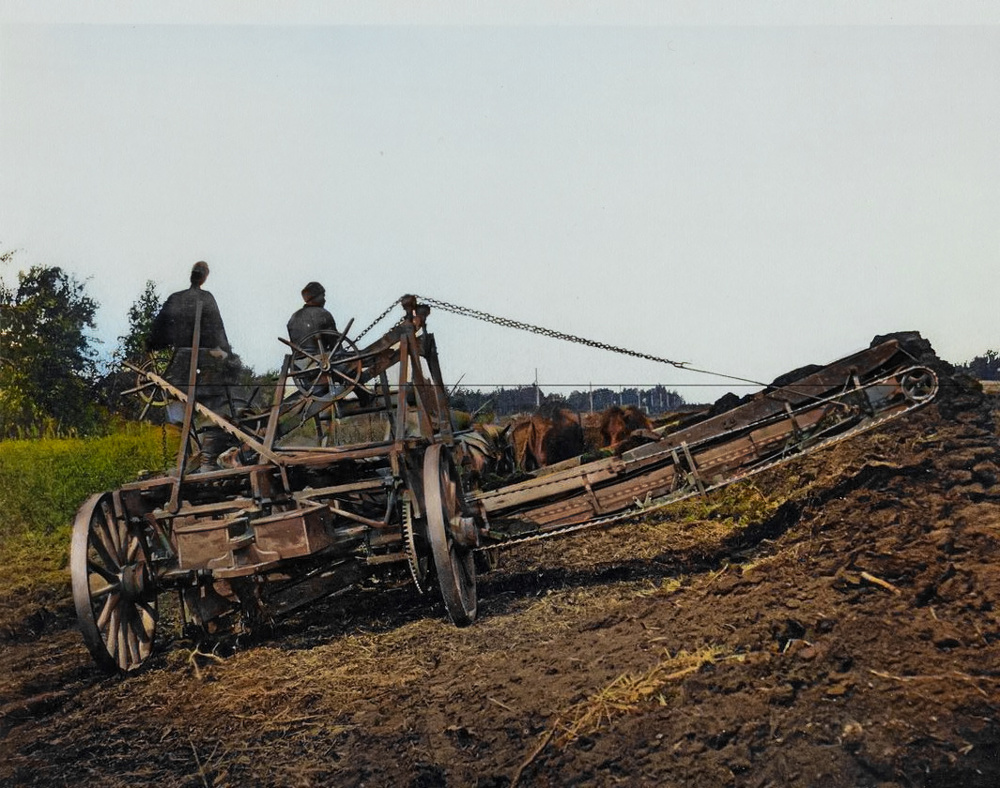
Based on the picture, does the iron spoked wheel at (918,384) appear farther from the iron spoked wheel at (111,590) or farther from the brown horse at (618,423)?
the brown horse at (618,423)

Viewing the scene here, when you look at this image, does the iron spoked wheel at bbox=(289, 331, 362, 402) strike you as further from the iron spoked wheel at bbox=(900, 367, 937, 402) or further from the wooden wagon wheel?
the iron spoked wheel at bbox=(900, 367, 937, 402)

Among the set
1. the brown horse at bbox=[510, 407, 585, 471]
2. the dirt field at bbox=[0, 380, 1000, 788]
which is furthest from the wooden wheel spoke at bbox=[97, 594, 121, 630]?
the brown horse at bbox=[510, 407, 585, 471]

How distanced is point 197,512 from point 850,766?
446 cm

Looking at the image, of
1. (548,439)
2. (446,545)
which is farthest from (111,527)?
(548,439)

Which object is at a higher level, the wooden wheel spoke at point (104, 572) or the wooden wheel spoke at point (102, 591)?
the wooden wheel spoke at point (104, 572)

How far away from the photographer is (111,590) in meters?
5.48

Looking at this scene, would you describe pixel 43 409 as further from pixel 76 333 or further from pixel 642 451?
pixel 642 451

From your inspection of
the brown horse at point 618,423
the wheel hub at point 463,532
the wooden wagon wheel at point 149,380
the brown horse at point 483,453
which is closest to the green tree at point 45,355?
the wooden wagon wheel at point 149,380

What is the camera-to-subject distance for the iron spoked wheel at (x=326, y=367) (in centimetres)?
606

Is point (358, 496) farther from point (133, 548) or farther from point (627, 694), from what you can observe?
point (627, 694)

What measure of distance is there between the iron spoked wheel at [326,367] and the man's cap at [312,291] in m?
0.56

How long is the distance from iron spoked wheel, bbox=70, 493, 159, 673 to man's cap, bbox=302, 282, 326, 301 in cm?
252

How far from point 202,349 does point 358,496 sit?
1979 millimetres

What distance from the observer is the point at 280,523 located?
16.7 ft
